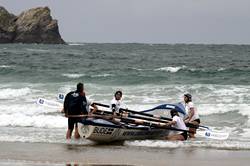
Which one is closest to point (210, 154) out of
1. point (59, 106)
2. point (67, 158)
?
point (67, 158)

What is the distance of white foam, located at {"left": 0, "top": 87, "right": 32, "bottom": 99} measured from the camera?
2392 centimetres

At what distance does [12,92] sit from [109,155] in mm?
14041

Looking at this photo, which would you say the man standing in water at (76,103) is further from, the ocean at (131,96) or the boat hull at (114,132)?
the ocean at (131,96)

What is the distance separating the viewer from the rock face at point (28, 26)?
12156 cm

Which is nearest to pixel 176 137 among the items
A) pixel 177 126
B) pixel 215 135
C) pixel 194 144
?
pixel 177 126

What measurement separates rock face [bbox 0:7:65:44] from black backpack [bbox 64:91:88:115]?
109609 mm

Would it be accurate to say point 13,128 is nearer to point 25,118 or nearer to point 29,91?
point 25,118

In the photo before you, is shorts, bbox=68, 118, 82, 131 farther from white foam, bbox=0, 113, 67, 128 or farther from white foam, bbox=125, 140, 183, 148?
white foam, bbox=0, 113, 67, 128

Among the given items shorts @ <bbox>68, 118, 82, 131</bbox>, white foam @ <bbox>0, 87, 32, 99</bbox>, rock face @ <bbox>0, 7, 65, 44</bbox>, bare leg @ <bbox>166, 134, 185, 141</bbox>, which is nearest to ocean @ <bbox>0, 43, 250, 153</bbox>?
white foam @ <bbox>0, 87, 32, 99</bbox>

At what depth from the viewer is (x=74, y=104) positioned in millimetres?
13203

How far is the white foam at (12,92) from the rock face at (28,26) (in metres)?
97.2

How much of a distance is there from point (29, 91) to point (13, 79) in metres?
6.44

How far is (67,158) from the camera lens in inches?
435

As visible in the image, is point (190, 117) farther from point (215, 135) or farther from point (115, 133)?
point (115, 133)
